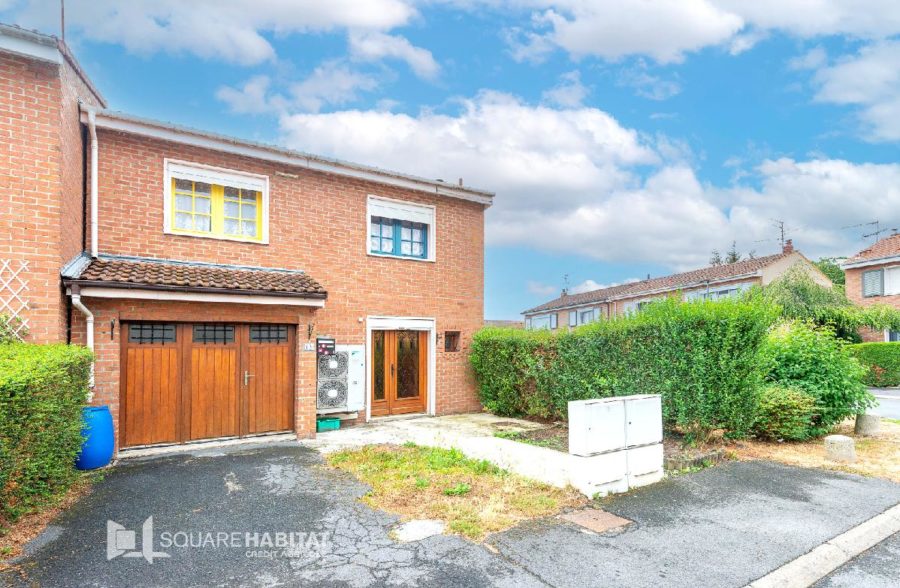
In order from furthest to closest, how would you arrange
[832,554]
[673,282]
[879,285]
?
[673,282]
[879,285]
[832,554]

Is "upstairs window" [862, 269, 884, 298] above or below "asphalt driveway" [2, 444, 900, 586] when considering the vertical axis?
above

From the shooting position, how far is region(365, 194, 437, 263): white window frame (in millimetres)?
12336

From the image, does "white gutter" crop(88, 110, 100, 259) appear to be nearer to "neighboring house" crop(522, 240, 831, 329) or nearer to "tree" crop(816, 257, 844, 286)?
"neighboring house" crop(522, 240, 831, 329)

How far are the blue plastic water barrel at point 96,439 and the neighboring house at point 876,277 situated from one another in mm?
30704

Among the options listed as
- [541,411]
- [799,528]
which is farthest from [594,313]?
[799,528]

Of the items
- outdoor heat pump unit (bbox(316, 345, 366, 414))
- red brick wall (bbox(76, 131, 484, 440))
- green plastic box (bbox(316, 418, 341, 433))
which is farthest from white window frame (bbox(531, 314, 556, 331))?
green plastic box (bbox(316, 418, 341, 433))

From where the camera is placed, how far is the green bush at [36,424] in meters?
4.71

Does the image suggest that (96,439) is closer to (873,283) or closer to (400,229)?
(400,229)

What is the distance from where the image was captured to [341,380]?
1132cm

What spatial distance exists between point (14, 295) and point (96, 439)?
2.34 metres

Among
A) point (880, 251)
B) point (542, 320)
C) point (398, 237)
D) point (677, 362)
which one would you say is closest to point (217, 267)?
point (398, 237)

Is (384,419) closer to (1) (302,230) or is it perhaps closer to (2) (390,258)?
(2) (390,258)

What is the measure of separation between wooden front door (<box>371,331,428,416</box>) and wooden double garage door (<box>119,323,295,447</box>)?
249 centimetres

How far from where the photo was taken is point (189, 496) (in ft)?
20.8
